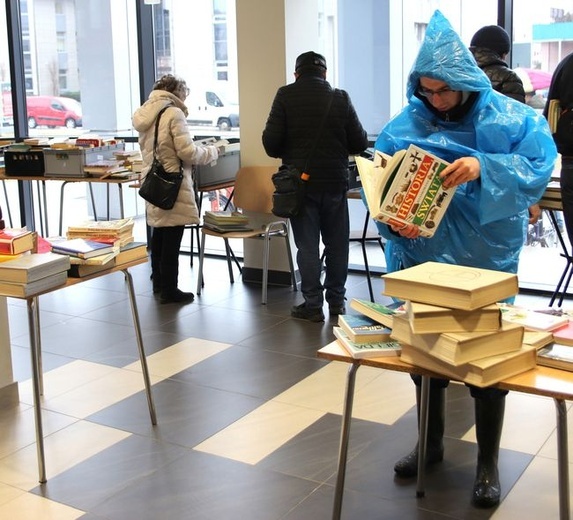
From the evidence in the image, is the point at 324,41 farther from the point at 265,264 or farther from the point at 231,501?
the point at 231,501

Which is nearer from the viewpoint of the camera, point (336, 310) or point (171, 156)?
point (336, 310)

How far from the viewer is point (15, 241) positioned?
3.10 metres

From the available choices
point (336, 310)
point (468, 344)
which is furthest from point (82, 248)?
point (336, 310)

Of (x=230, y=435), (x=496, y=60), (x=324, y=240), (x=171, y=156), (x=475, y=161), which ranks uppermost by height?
(x=496, y=60)

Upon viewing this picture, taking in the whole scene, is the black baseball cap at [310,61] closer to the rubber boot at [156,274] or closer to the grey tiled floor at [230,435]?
the grey tiled floor at [230,435]

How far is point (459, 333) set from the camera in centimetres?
194

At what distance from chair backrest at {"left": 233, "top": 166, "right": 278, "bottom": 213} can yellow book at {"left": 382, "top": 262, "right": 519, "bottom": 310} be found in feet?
11.5

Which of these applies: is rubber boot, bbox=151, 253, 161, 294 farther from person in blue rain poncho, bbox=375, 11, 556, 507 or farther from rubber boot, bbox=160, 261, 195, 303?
person in blue rain poncho, bbox=375, 11, 556, 507

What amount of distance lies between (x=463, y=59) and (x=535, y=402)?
5.46ft

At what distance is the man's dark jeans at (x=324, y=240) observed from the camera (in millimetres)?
4875

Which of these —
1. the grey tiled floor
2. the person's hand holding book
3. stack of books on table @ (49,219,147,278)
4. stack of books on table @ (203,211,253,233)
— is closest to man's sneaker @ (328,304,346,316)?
the grey tiled floor

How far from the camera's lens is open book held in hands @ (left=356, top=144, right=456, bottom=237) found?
2.43m

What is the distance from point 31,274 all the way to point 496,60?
2.80m

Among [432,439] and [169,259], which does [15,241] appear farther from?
[169,259]
